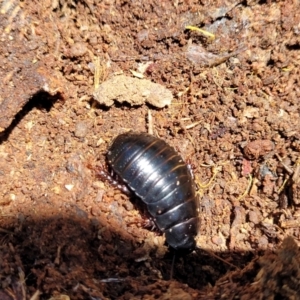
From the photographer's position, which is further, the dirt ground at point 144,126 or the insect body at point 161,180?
the insect body at point 161,180

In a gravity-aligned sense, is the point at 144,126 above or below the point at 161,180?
above

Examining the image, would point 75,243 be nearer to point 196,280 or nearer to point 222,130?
point 196,280

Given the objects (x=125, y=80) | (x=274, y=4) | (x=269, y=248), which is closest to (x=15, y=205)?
(x=125, y=80)

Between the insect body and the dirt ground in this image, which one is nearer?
the dirt ground

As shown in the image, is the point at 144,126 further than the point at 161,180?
Yes
